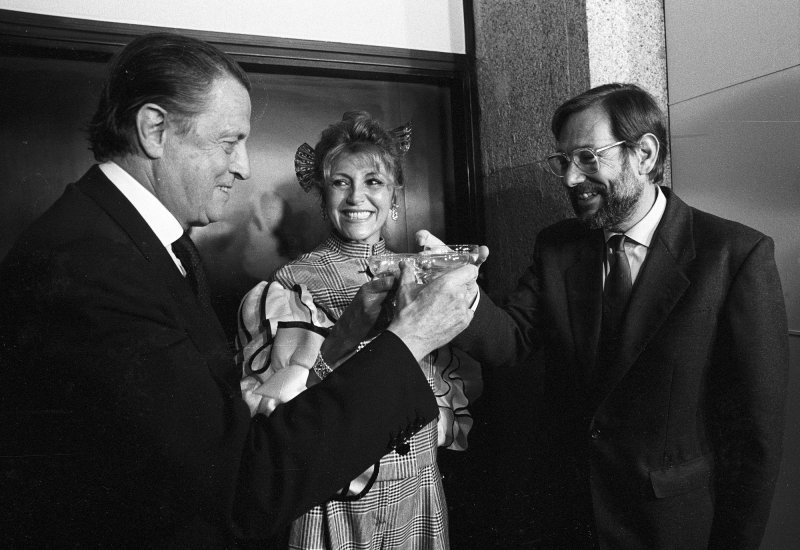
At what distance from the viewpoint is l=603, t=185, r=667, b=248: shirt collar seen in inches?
60.1

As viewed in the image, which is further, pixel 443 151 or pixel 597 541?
pixel 443 151

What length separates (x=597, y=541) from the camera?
1.45 meters

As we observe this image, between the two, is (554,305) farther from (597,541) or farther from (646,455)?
(597,541)

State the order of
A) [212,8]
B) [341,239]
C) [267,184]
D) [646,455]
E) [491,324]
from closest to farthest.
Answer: [646,455]
[491,324]
[341,239]
[212,8]
[267,184]

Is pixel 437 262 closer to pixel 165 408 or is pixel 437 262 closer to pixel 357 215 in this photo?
pixel 357 215

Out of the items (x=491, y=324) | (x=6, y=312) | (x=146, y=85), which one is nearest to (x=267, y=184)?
(x=491, y=324)

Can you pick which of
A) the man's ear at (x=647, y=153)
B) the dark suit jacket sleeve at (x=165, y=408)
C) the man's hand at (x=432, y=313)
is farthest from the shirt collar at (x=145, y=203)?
the man's ear at (x=647, y=153)

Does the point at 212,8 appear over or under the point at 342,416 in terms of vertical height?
over

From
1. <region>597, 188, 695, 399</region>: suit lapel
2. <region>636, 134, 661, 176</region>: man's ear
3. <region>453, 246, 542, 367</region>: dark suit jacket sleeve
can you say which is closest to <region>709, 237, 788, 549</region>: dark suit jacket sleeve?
<region>597, 188, 695, 399</region>: suit lapel

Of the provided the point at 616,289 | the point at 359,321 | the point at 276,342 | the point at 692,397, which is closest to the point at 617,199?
the point at 616,289

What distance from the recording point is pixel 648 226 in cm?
154

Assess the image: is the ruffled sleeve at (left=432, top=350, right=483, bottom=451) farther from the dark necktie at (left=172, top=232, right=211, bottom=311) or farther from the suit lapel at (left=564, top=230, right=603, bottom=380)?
the dark necktie at (left=172, top=232, right=211, bottom=311)

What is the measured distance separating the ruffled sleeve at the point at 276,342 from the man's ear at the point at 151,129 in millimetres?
589

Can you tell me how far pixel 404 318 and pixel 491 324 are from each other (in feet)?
1.99
